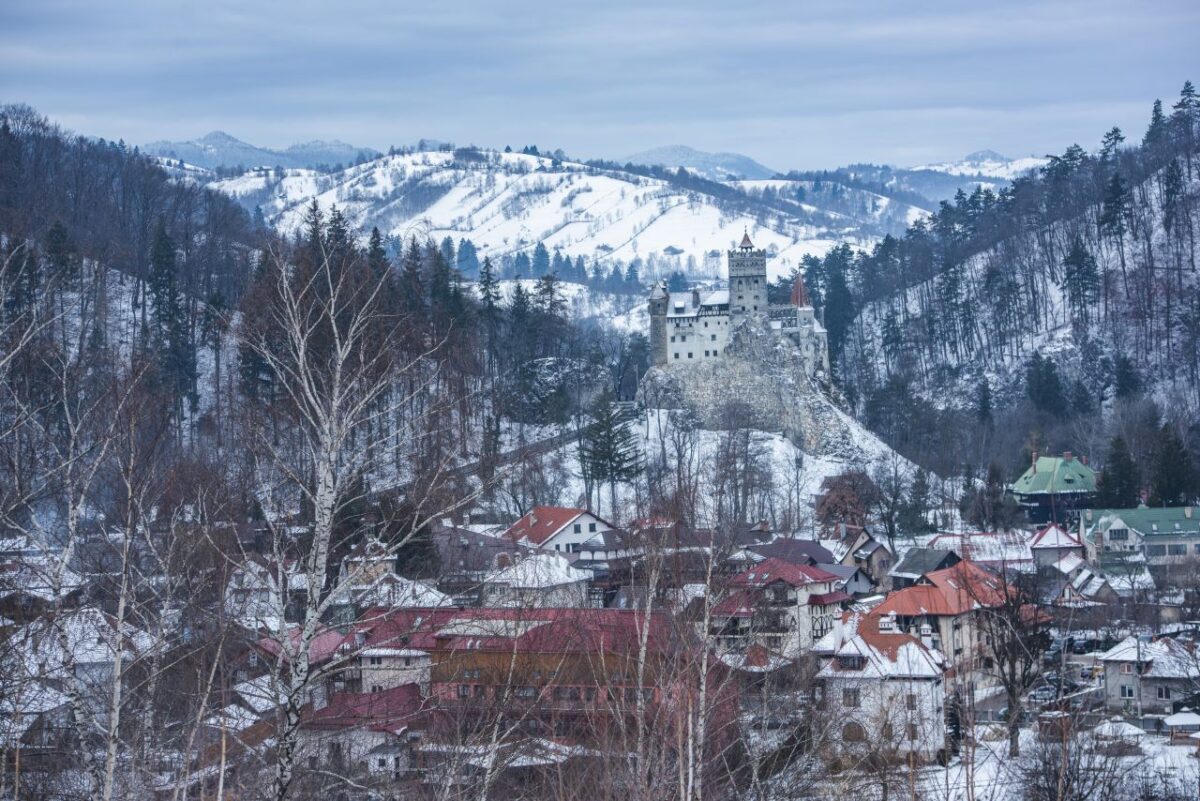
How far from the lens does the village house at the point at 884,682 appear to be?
28.6 m

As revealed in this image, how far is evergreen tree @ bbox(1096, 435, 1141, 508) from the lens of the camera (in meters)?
59.7

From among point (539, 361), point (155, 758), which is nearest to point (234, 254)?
point (539, 361)

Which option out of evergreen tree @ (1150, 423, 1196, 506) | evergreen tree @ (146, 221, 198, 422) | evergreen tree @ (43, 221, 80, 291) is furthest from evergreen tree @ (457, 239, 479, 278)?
evergreen tree @ (1150, 423, 1196, 506)

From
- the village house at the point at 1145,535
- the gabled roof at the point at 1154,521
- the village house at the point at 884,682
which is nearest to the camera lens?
the village house at the point at 884,682

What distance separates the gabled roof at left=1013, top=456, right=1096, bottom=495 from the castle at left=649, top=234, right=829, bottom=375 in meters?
13.0

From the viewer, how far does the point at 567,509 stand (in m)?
51.4

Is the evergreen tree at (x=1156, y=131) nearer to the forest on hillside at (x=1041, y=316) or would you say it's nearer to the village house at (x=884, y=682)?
the forest on hillside at (x=1041, y=316)

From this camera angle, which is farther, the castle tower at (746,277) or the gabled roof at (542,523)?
the castle tower at (746,277)

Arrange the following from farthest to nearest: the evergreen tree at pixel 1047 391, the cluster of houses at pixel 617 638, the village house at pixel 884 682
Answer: the evergreen tree at pixel 1047 391, the village house at pixel 884 682, the cluster of houses at pixel 617 638

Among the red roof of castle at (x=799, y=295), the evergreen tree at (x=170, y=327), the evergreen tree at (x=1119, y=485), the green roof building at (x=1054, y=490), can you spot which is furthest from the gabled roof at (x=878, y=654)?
the red roof of castle at (x=799, y=295)

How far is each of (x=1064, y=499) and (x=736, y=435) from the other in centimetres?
1399

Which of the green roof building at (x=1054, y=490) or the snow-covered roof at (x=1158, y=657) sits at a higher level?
the green roof building at (x=1054, y=490)

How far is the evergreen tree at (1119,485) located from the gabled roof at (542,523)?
22.7 meters

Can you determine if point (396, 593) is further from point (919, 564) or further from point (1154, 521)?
point (1154, 521)
